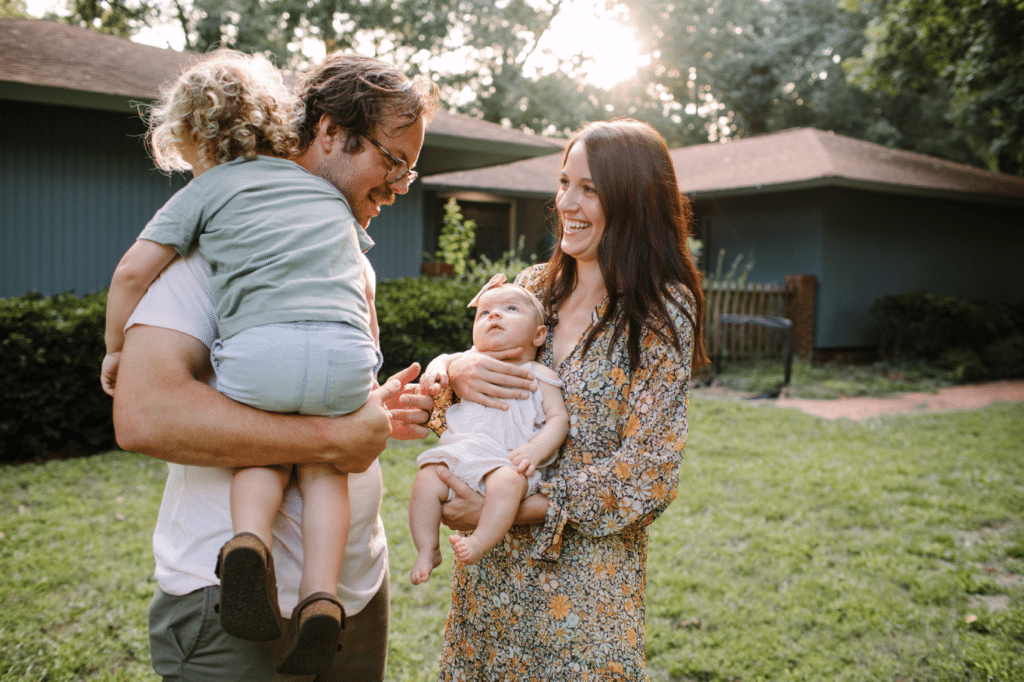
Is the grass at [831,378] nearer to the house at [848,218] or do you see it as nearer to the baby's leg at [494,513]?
the house at [848,218]

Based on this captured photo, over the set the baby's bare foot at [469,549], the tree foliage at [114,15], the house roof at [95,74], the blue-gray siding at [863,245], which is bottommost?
the baby's bare foot at [469,549]

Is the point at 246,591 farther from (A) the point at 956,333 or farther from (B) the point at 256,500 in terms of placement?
(A) the point at 956,333

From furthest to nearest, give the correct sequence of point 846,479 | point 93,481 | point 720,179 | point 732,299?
point 720,179
point 732,299
point 846,479
point 93,481

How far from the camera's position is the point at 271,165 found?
1.53 m

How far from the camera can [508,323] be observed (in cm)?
209

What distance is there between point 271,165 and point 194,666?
1.11 metres

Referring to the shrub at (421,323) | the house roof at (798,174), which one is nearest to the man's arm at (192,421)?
the shrub at (421,323)

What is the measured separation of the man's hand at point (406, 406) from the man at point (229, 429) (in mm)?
313

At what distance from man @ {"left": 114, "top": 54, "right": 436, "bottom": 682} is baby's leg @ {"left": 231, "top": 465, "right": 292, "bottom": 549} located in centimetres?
4

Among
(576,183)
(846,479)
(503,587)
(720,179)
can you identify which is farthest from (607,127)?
(720,179)

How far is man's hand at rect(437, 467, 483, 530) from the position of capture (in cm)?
187

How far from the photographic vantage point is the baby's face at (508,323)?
209 centimetres

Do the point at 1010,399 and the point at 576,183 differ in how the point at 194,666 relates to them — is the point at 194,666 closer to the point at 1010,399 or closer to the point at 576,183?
the point at 576,183

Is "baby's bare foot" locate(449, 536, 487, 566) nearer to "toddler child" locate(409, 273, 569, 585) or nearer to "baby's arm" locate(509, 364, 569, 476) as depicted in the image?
"toddler child" locate(409, 273, 569, 585)
